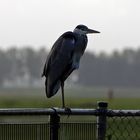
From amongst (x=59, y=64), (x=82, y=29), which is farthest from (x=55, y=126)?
(x=82, y=29)

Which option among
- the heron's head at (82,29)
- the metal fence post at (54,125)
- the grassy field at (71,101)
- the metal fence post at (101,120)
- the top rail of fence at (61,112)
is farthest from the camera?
the grassy field at (71,101)

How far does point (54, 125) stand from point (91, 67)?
144513 mm

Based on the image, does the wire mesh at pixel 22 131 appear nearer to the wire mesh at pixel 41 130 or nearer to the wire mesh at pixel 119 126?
the wire mesh at pixel 41 130

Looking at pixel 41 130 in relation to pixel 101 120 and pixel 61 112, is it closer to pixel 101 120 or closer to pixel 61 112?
pixel 61 112

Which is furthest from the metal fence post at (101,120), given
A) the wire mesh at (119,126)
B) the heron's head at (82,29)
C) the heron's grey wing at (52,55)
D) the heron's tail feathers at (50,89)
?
the heron's head at (82,29)

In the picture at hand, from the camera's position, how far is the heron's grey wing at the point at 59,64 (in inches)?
315

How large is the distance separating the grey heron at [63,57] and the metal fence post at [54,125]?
0.65 meters

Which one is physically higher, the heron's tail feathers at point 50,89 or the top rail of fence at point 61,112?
the heron's tail feathers at point 50,89

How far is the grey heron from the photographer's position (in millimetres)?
8117

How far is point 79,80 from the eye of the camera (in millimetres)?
155125

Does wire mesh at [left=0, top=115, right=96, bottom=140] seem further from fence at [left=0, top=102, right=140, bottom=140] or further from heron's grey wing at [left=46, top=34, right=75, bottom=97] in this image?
heron's grey wing at [left=46, top=34, right=75, bottom=97]

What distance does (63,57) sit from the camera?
336 inches

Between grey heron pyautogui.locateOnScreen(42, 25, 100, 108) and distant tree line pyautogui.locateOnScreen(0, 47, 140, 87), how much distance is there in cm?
13670

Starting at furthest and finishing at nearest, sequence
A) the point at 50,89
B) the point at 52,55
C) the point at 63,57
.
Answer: the point at 63,57 < the point at 52,55 < the point at 50,89
